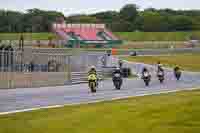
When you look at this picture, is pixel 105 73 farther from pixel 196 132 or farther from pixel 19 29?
pixel 19 29

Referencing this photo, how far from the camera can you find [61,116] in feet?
47.1

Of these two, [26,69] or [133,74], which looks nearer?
[26,69]

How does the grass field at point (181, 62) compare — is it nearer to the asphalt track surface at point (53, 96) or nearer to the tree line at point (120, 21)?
the asphalt track surface at point (53, 96)

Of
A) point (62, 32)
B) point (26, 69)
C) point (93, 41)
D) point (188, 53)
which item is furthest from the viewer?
point (62, 32)

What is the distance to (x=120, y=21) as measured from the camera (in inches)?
5556

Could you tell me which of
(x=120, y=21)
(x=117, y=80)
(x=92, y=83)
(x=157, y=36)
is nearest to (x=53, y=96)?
(x=92, y=83)

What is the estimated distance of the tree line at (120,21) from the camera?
380 ft

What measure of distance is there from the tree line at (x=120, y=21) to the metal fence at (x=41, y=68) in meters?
70.7

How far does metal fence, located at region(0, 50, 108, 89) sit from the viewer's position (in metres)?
30.4

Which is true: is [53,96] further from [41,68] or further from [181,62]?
[181,62]

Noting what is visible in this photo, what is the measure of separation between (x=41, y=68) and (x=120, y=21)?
10781 cm

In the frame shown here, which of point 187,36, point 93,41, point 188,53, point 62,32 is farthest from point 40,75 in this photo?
point 187,36

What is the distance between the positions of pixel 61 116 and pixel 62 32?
8509 cm

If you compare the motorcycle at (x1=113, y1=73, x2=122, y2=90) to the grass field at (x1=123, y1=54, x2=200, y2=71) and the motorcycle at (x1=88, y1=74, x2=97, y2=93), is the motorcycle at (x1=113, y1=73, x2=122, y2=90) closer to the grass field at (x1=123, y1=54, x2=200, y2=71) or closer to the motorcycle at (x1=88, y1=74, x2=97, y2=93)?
the motorcycle at (x1=88, y1=74, x2=97, y2=93)
